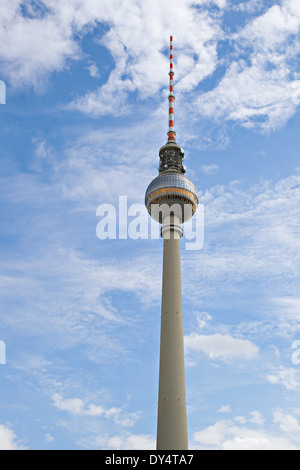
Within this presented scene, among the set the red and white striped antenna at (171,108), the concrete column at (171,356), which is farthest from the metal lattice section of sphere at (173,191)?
the red and white striped antenna at (171,108)

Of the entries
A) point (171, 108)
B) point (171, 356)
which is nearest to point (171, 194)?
point (171, 108)

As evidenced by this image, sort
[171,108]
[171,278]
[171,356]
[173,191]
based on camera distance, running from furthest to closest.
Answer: [171,108] → [173,191] → [171,278] → [171,356]

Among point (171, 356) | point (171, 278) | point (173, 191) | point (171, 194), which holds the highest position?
point (173, 191)

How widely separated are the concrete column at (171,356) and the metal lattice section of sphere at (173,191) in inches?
200

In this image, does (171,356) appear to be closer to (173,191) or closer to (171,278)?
(171,278)

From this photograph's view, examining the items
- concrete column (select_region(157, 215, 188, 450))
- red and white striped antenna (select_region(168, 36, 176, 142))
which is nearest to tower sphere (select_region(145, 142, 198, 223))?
concrete column (select_region(157, 215, 188, 450))

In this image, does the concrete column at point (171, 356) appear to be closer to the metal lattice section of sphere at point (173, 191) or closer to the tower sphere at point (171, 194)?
the tower sphere at point (171, 194)

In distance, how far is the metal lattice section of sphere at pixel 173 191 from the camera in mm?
95000

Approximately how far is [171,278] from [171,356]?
15561 millimetres

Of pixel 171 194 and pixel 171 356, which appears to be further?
pixel 171 194

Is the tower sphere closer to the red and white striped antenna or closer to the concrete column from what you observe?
the concrete column

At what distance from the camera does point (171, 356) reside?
260ft
